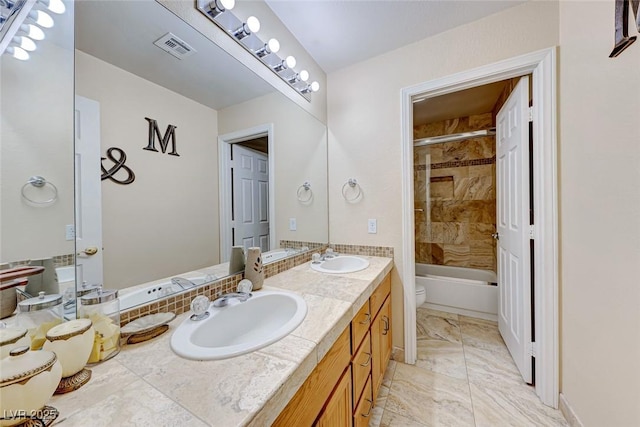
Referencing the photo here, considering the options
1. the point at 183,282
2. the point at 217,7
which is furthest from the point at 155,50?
the point at 183,282

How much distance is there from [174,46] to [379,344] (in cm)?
184

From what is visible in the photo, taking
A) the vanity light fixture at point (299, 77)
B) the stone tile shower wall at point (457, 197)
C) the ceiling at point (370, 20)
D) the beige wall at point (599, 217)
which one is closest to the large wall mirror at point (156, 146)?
the vanity light fixture at point (299, 77)

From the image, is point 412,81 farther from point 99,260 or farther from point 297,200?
point 99,260

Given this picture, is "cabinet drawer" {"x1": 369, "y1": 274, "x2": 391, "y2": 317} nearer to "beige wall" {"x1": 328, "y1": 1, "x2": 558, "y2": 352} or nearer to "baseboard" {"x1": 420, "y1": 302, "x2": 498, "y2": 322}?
"beige wall" {"x1": 328, "y1": 1, "x2": 558, "y2": 352}

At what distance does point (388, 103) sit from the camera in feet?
5.82

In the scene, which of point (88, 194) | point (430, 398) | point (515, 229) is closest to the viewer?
point (88, 194)

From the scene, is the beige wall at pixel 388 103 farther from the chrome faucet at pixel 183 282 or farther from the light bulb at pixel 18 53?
the light bulb at pixel 18 53

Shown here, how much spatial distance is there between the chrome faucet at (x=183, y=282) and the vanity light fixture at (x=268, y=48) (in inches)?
50.1

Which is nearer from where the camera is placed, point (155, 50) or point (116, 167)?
point (116, 167)

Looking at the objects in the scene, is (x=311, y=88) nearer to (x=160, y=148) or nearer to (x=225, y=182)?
(x=225, y=182)

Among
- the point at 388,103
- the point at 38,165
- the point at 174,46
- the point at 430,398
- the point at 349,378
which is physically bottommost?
the point at 430,398

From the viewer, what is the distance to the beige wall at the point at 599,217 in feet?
2.79

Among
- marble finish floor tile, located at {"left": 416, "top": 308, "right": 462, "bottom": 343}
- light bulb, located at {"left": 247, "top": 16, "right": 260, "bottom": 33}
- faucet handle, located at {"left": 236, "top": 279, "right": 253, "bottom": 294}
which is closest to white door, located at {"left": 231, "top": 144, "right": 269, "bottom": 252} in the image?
faucet handle, located at {"left": 236, "top": 279, "right": 253, "bottom": 294}

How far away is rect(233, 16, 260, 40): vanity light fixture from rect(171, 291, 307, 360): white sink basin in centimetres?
132
